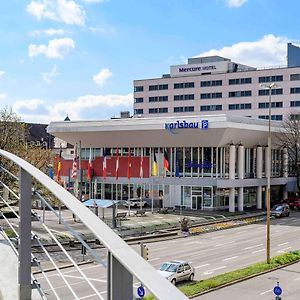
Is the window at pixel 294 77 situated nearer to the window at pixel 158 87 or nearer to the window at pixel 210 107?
the window at pixel 210 107

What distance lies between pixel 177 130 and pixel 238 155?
25.4ft

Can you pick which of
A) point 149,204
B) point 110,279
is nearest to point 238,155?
point 149,204

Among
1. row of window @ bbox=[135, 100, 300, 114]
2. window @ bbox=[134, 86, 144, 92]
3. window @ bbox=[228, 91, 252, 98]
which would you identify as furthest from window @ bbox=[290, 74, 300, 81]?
window @ bbox=[134, 86, 144, 92]

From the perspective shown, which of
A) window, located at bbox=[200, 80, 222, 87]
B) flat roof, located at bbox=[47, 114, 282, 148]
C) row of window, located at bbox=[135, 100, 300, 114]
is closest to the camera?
flat roof, located at bbox=[47, 114, 282, 148]

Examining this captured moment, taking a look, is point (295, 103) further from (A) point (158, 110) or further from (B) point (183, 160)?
(B) point (183, 160)

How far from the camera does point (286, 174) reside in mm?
66500

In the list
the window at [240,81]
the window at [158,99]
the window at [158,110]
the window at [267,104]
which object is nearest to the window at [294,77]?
the window at [267,104]

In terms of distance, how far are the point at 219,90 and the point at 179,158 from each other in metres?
32.8

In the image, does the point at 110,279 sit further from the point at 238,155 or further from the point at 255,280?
the point at 238,155

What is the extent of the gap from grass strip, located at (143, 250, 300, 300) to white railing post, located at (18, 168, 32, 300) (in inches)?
653

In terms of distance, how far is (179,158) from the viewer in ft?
189

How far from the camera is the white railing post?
3.93 meters

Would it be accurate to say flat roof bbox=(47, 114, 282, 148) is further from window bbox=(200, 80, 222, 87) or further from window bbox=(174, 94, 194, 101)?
window bbox=(174, 94, 194, 101)

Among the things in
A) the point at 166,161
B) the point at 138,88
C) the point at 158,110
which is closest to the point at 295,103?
the point at 158,110
